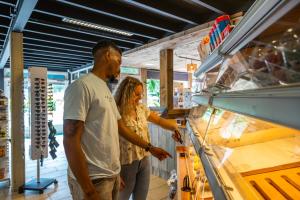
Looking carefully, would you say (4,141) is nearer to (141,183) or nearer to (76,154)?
(141,183)

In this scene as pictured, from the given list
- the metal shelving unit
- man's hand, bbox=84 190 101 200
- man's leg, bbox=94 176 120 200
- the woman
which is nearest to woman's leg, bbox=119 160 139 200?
the woman

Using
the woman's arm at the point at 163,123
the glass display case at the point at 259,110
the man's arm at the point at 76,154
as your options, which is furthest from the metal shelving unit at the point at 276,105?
the woman's arm at the point at 163,123

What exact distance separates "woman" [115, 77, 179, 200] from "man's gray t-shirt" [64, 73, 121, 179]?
0.69 meters

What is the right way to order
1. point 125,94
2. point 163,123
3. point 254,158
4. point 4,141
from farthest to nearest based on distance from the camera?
A: point 4,141
point 163,123
point 125,94
point 254,158

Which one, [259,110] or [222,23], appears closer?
[259,110]

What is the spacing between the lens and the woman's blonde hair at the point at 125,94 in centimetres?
255

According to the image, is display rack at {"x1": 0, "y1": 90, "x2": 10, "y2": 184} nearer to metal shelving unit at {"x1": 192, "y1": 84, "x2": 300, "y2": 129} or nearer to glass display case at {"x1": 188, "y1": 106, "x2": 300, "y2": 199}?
glass display case at {"x1": 188, "y1": 106, "x2": 300, "y2": 199}

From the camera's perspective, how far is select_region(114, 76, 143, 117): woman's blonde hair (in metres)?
2.55

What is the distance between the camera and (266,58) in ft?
3.15

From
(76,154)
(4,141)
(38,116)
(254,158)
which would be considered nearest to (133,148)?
(76,154)

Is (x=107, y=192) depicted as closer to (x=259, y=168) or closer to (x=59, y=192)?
(x=259, y=168)

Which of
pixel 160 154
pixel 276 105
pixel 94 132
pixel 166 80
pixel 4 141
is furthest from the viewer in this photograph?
pixel 166 80

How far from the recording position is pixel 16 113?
4.36 metres

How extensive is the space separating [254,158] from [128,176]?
4.91 feet
